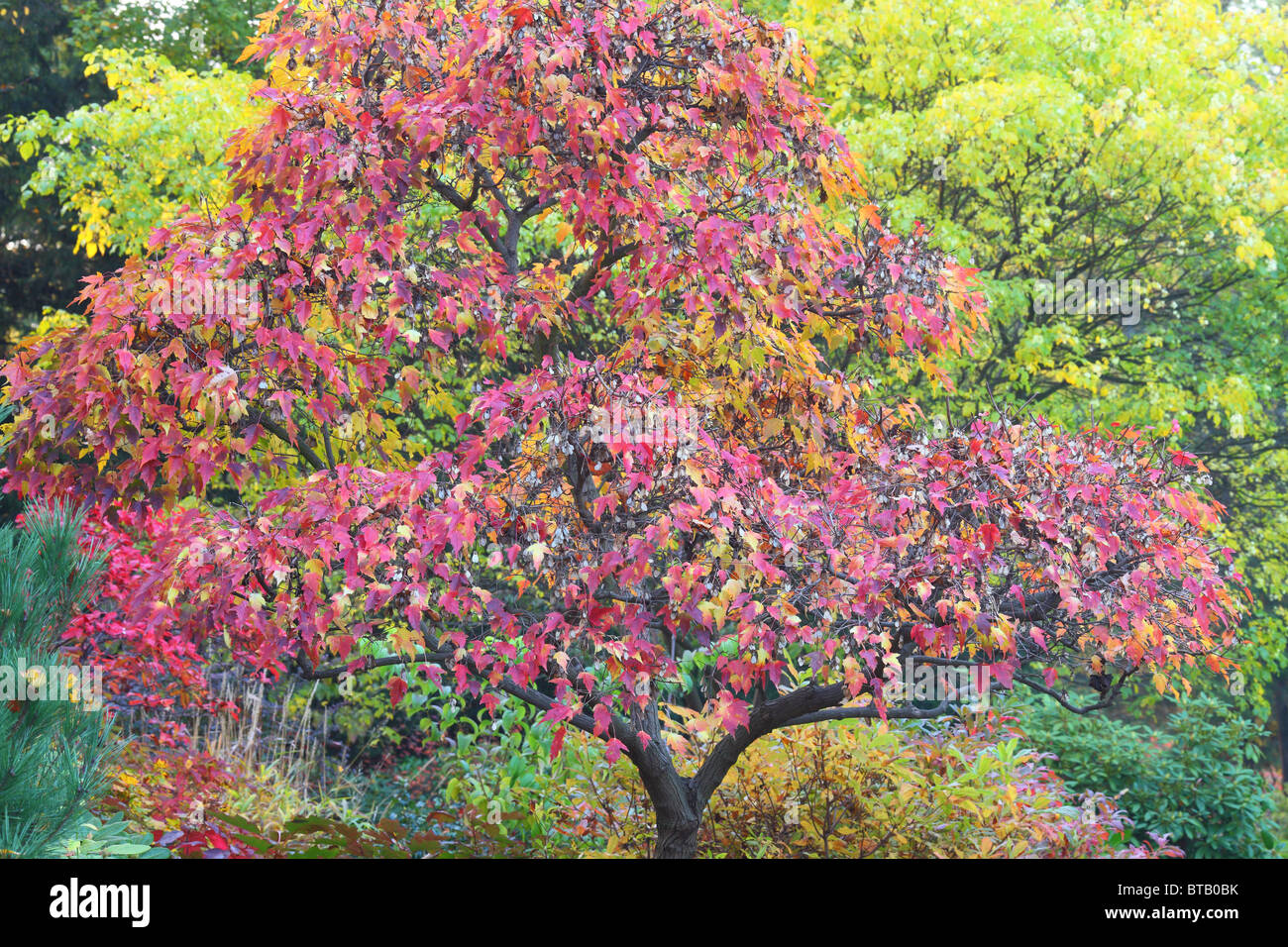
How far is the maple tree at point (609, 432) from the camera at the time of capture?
12.0ft

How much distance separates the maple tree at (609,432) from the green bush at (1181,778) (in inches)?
163

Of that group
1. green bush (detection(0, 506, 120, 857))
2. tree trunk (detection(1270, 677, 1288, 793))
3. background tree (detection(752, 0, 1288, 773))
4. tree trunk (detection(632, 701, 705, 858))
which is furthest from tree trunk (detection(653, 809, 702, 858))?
tree trunk (detection(1270, 677, 1288, 793))

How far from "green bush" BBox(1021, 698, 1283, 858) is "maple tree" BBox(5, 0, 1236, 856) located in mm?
4149

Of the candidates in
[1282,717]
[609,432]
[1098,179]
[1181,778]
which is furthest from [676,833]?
[1282,717]

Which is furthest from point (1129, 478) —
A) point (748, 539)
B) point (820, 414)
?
point (748, 539)

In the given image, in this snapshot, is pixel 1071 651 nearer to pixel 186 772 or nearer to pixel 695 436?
pixel 695 436

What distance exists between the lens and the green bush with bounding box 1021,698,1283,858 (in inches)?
314

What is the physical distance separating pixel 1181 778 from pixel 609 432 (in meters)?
6.71

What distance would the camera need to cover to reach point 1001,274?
31.6 ft

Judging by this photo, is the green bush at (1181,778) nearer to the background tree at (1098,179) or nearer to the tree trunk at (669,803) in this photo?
the background tree at (1098,179)

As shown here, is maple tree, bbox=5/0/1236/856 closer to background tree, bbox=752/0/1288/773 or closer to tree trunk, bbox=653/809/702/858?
tree trunk, bbox=653/809/702/858

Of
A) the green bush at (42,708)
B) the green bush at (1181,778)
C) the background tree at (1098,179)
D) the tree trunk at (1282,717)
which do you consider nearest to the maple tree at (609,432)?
the green bush at (42,708)

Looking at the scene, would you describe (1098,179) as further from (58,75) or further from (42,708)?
(58,75)
